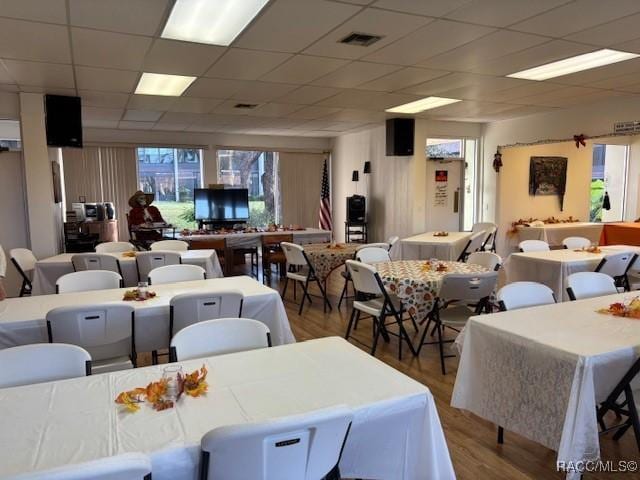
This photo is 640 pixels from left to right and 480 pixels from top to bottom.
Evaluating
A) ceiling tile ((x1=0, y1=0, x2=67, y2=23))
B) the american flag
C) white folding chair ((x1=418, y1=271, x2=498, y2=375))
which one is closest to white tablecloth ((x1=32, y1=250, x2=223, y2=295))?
ceiling tile ((x1=0, y1=0, x2=67, y2=23))

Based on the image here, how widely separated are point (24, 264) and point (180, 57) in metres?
2.93

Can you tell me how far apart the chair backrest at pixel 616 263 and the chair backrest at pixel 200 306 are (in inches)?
151

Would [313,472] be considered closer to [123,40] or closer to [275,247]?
[123,40]

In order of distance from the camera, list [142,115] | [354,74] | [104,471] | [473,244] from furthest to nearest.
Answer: [142,115], [473,244], [354,74], [104,471]

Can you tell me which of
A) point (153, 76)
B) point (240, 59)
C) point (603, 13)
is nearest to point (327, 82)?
point (240, 59)

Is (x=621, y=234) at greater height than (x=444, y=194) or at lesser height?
lesser

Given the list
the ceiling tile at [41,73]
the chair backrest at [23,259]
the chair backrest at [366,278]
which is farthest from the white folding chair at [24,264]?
the chair backrest at [366,278]

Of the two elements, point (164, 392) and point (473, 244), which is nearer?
point (164, 392)

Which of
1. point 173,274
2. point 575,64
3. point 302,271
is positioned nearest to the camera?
point 173,274

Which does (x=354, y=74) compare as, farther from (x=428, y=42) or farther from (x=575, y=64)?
(x=575, y=64)

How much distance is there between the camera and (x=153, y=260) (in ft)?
16.8

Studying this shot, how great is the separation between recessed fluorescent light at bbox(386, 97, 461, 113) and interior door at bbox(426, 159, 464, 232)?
6.51ft

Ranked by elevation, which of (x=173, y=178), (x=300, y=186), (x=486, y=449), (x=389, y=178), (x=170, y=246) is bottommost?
(x=486, y=449)

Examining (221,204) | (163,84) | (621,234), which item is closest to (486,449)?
(163,84)
